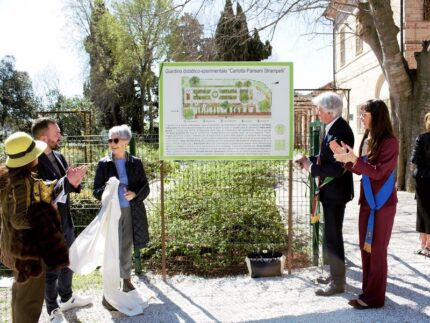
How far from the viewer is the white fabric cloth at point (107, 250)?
13.4 feet

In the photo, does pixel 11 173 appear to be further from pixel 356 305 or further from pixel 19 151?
pixel 356 305

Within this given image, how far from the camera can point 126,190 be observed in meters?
4.45

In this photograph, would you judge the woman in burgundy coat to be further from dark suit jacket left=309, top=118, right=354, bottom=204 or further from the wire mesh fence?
the wire mesh fence

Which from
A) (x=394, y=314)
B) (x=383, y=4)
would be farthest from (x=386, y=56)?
(x=394, y=314)

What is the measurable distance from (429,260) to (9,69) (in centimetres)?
4156

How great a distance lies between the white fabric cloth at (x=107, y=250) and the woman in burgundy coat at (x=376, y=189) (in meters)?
2.16

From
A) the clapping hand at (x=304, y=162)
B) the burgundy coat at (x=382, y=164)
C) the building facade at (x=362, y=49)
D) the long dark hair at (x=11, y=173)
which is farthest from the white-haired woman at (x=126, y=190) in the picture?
A: the building facade at (x=362, y=49)

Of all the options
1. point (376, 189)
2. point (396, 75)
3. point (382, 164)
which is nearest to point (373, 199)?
point (376, 189)

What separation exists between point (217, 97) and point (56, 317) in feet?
9.22

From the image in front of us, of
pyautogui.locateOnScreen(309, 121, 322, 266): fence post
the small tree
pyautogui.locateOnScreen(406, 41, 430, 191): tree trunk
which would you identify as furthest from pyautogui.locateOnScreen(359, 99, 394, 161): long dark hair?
the small tree

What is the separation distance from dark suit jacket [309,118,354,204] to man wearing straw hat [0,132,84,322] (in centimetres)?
247

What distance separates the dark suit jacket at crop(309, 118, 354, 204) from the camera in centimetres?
423

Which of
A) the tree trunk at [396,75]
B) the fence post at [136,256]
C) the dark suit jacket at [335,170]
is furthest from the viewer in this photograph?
the tree trunk at [396,75]

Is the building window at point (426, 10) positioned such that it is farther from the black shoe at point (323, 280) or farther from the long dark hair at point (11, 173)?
the long dark hair at point (11, 173)
